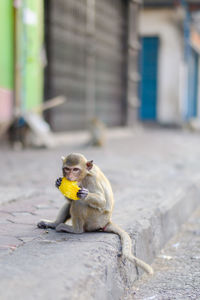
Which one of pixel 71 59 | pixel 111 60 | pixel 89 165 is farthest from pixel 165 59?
pixel 89 165

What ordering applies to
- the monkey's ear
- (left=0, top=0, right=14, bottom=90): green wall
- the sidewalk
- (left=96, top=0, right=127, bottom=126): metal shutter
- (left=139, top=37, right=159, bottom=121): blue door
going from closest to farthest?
the sidewalk < the monkey's ear < (left=0, top=0, right=14, bottom=90): green wall < (left=96, top=0, right=127, bottom=126): metal shutter < (left=139, top=37, right=159, bottom=121): blue door

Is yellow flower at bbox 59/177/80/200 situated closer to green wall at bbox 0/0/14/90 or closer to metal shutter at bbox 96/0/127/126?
green wall at bbox 0/0/14/90

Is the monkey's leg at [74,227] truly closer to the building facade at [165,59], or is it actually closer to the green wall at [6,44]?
the green wall at [6,44]

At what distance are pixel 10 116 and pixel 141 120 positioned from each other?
440 inches

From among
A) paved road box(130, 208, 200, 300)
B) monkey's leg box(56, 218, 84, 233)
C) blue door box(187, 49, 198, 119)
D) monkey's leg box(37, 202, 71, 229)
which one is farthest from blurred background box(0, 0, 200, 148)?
monkey's leg box(56, 218, 84, 233)

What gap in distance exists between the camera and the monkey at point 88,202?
2.82 m

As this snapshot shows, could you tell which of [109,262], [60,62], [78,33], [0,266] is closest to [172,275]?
[109,262]

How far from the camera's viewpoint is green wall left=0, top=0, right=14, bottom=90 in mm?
8094

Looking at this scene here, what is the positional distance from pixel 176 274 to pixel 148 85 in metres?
16.4

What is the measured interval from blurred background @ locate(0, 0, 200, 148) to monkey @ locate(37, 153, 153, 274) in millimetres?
5458

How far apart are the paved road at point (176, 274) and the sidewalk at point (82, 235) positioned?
Result: 0.08 meters

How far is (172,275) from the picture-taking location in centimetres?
314

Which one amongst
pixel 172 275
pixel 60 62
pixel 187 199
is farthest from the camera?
pixel 60 62

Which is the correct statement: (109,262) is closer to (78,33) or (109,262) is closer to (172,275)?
(172,275)
